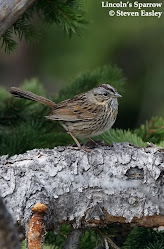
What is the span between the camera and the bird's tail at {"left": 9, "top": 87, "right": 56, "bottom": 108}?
12.4ft

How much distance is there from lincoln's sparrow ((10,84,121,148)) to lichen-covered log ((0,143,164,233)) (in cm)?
97

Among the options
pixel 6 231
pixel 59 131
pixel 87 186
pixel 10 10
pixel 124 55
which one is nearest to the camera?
pixel 6 231

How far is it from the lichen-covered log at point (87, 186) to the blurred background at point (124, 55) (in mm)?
4449

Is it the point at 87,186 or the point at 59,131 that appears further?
the point at 59,131

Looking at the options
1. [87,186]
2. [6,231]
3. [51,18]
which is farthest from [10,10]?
[6,231]

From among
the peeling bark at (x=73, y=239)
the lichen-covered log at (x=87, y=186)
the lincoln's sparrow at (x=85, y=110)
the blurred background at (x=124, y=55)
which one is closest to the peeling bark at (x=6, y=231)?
the lichen-covered log at (x=87, y=186)

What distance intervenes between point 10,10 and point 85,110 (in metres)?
1.23

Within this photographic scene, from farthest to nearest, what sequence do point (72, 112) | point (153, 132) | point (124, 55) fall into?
point (124, 55)
point (72, 112)
point (153, 132)

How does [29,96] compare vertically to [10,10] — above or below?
below

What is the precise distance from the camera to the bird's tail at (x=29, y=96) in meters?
3.79

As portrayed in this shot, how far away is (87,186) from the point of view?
2.72 metres

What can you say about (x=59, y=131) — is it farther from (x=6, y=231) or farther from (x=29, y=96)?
(x=6, y=231)

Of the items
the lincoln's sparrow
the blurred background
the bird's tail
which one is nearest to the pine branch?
the lincoln's sparrow

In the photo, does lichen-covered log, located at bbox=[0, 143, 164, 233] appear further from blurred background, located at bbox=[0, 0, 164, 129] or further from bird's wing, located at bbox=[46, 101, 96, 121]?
blurred background, located at bbox=[0, 0, 164, 129]
